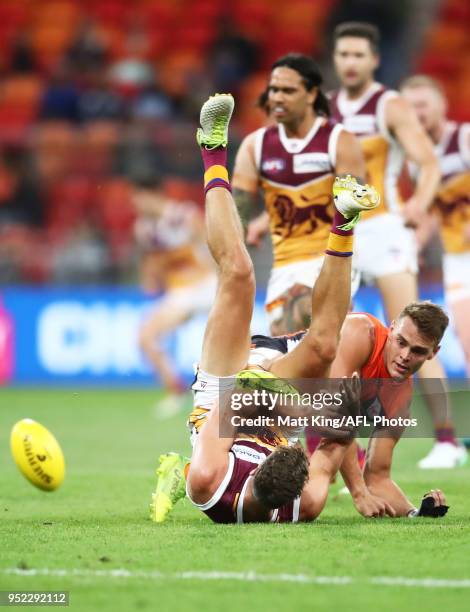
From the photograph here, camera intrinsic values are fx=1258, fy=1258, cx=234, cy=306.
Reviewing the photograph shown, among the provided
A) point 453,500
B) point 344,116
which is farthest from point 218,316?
point 344,116

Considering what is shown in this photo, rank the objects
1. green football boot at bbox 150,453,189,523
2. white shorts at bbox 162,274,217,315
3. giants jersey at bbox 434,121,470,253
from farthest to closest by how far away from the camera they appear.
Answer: white shorts at bbox 162,274,217,315
giants jersey at bbox 434,121,470,253
green football boot at bbox 150,453,189,523

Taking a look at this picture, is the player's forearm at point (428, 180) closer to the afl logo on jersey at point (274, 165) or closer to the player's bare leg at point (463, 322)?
the afl logo on jersey at point (274, 165)

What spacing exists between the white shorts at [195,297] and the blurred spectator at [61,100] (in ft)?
10.7

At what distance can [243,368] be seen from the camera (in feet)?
21.6

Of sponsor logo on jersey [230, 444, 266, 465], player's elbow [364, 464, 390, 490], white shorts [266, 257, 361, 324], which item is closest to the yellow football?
sponsor logo on jersey [230, 444, 266, 465]

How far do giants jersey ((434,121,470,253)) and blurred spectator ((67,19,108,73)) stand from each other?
7905 millimetres

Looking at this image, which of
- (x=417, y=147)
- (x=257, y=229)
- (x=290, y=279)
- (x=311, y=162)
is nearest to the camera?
(x=311, y=162)

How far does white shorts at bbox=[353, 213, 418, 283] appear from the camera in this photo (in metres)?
8.66

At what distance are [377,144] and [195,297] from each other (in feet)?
19.3

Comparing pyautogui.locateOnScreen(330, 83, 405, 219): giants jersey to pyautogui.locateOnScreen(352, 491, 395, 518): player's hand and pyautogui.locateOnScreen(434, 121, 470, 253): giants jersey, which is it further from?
pyautogui.locateOnScreen(352, 491, 395, 518): player's hand

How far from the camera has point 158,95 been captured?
673 inches

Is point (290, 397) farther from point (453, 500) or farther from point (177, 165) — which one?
point (177, 165)

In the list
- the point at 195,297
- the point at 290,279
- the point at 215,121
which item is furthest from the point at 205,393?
the point at 195,297

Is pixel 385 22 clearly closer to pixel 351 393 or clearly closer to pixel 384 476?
pixel 384 476
